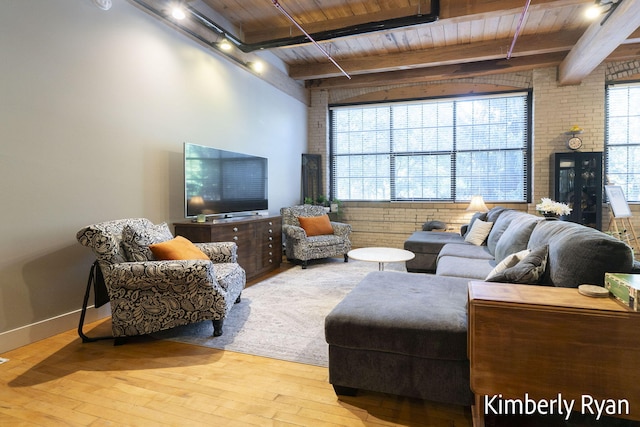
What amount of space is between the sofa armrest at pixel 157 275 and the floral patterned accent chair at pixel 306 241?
2.60 m

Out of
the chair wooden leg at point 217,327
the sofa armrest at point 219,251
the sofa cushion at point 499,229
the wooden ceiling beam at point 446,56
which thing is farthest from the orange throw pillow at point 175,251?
the wooden ceiling beam at point 446,56

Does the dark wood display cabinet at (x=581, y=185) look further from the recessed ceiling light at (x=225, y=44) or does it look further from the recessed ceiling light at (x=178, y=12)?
the recessed ceiling light at (x=178, y=12)

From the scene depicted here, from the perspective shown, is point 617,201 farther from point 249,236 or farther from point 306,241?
point 249,236

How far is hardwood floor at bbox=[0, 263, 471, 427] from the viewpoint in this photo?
1651 millimetres

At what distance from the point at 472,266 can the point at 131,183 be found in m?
3.19

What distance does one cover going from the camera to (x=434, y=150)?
6.39 meters

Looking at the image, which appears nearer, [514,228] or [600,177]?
[514,228]

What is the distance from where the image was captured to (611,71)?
5.41 meters

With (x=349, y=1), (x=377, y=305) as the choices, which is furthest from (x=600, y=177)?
(x=377, y=305)

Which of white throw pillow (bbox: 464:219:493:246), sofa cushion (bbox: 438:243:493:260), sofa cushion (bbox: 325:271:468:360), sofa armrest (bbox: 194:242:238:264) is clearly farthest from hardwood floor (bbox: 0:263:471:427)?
white throw pillow (bbox: 464:219:493:246)

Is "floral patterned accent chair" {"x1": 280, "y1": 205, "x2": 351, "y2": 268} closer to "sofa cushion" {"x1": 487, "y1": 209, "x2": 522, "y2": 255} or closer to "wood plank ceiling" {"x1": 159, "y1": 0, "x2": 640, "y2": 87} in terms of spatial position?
"sofa cushion" {"x1": 487, "y1": 209, "x2": 522, "y2": 255}

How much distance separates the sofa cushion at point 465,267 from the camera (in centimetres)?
271

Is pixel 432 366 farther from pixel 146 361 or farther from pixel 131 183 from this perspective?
pixel 131 183

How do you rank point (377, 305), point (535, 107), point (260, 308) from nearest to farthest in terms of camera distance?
point (377, 305) → point (260, 308) → point (535, 107)
